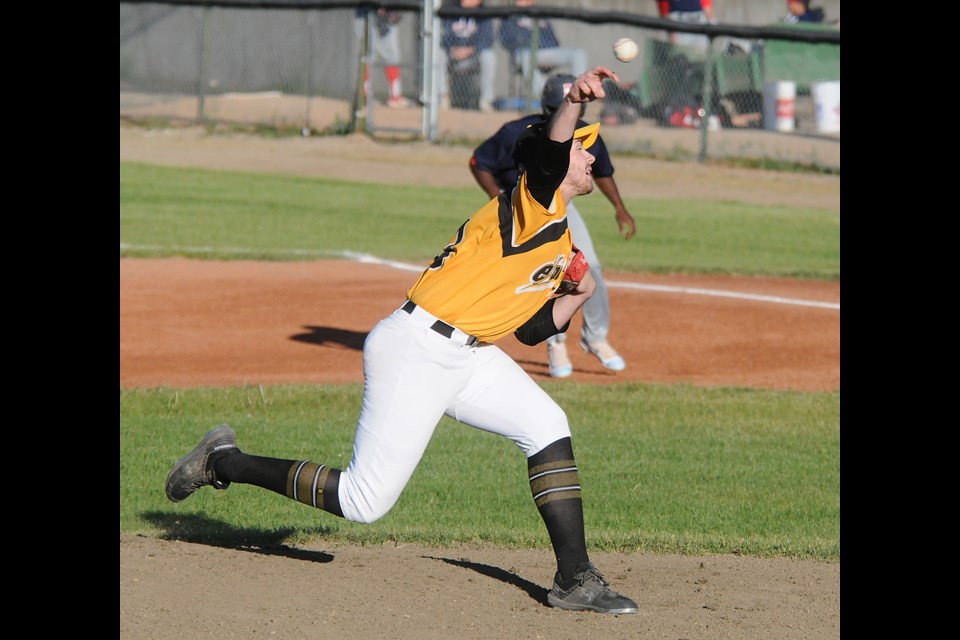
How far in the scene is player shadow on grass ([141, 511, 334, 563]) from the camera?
20.4 feet

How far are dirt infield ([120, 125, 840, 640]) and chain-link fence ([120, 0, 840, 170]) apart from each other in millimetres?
994

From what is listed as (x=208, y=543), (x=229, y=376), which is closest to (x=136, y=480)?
(x=208, y=543)

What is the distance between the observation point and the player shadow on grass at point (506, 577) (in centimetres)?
561

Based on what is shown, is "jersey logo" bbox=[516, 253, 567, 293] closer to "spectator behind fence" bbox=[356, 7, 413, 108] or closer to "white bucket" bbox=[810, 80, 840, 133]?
"spectator behind fence" bbox=[356, 7, 413, 108]

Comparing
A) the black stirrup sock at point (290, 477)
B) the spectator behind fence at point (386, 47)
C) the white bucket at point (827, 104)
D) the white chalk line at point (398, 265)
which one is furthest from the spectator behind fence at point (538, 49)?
the black stirrup sock at point (290, 477)

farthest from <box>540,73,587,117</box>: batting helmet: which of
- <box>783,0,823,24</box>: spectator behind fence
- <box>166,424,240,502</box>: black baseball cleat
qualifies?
<box>783,0,823,24</box>: spectator behind fence

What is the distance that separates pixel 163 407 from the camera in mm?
9273

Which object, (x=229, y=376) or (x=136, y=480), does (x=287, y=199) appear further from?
(x=136, y=480)

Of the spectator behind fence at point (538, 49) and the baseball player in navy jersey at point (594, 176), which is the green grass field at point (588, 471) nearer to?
the baseball player in navy jersey at point (594, 176)

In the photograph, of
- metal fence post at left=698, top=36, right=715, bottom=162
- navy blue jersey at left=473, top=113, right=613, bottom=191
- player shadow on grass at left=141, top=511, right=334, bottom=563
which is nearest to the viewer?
player shadow on grass at left=141, top=511, right=334, bottom=563

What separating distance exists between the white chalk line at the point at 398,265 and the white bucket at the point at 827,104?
10.9m

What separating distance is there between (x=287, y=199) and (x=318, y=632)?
49.8ft

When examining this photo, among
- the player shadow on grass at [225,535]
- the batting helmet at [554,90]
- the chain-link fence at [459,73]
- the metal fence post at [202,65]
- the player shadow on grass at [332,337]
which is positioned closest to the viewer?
the player shadow on grass at [225,535]

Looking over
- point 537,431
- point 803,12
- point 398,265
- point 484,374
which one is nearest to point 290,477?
point 484,374
